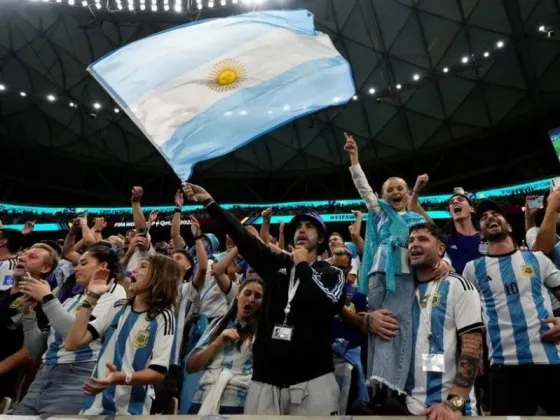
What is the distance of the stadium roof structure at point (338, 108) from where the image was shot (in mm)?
15211

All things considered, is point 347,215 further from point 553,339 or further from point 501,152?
point 553,339

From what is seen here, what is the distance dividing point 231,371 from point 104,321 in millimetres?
972

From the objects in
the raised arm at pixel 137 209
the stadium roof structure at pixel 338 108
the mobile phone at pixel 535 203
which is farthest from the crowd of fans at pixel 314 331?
the stadium roof structure at pixel 338 108

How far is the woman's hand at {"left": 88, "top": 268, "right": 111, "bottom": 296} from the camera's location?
294cm

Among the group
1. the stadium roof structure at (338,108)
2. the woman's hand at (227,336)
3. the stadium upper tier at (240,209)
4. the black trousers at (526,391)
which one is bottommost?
the black trousers at (526,391)

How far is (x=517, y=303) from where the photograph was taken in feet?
10.4

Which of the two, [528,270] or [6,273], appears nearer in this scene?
[528,270]

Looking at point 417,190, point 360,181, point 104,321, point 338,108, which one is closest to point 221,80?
point 360,181

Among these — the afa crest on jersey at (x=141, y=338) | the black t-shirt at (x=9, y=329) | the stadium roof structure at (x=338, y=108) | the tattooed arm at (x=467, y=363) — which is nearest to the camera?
the tattooed arm at (x=467, y=363)

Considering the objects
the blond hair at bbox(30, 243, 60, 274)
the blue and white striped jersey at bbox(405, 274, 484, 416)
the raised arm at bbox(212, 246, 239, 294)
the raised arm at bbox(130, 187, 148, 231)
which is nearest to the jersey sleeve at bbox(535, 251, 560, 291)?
the blue and white striped jersey at bbox(405, 274, 484, 416)

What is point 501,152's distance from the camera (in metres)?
19.8

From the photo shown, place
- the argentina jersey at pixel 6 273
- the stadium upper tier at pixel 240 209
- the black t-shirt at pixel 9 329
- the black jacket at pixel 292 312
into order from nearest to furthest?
1. the black jacket at pixel 292 312
2. the black t-shirt at pixel 9 329
3. the argentina jersey at pixel 6 273
4. the stadium upper tier at pixel 240 209

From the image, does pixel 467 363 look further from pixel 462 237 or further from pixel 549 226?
pixel 462 237

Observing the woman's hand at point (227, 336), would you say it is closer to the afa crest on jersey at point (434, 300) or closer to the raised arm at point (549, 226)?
the afa crest on jersey at point (434, 300)
